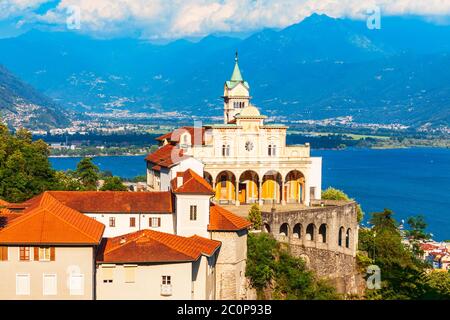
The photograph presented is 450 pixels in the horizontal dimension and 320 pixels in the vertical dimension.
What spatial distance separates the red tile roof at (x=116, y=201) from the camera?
125 feet

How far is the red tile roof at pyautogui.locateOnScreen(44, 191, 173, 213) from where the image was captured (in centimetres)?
3806

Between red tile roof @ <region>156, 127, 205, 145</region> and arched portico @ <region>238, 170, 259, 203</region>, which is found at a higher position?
red tile roof @ <region>156, 127, 205, 145</region>

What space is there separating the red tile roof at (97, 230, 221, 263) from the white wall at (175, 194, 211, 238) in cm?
332

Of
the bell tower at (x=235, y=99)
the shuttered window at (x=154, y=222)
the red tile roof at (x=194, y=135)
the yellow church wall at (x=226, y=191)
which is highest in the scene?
the bell tower at (x=235, y=99)

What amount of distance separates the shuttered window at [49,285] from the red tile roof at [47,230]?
1398 mm

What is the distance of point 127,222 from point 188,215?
12.2 feet

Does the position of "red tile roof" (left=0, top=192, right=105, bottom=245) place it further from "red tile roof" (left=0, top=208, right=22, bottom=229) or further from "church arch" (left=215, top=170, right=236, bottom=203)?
"church arch" (left=215, top=170, right=236, bottom=203)

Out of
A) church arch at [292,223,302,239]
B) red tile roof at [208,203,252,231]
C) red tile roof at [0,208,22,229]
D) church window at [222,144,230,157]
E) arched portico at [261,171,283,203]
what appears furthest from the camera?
arched portico at [261,171,283,203]

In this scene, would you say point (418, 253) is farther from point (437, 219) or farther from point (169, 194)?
point (437, 219)

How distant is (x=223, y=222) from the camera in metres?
35.9

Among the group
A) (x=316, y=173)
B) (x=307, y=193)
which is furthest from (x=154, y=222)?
(x=316, y=173)

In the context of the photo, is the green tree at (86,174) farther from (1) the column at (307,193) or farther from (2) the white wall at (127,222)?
(2) the white wall at (127,222)

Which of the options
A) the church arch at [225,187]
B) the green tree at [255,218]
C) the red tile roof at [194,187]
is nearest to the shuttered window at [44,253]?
the red tile roof at [194,187]

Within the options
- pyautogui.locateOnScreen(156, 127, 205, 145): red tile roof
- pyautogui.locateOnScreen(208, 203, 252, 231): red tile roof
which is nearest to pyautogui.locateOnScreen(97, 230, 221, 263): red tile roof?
pyautogui.locateOnScreen(208, 203, 252, 231): red tile roof
